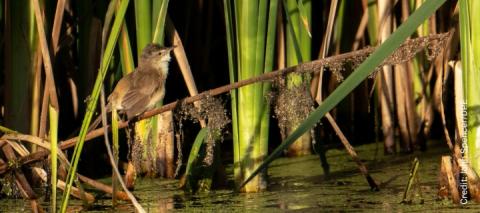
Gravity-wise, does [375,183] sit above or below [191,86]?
below

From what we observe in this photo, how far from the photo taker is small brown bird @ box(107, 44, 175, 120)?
5.77m

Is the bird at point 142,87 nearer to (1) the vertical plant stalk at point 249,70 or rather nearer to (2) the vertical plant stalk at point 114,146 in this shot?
(2) the vertical plant stalk at point 114,146

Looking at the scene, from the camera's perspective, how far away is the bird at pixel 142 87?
577 centimetres

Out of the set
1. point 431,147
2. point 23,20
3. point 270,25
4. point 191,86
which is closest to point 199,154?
point 191,86

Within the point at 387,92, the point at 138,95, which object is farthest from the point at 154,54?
the point at 387,92

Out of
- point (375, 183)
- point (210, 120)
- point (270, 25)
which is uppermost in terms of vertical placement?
point (270, 25)

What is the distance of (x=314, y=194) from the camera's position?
6.02 m

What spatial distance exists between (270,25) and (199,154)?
3.16 ft

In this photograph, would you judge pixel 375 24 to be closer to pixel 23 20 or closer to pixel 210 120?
pixel 210 120

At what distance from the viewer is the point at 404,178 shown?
21.3 feet

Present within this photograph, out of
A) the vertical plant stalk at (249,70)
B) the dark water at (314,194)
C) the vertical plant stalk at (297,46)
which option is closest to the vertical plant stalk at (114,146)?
the dark water at (314,194)

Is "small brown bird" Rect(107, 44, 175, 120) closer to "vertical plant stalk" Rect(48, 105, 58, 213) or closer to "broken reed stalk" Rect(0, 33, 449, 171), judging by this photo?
"broken reed stalk" Rect(0, 33, 449, 171)

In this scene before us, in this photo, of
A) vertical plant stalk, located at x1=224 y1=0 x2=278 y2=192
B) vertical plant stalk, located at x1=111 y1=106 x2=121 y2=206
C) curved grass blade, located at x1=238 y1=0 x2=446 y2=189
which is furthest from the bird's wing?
curved grass blade, located at x1=238 y1=0 x2=446 y2=189

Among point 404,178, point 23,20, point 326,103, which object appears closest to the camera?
point 326,103
